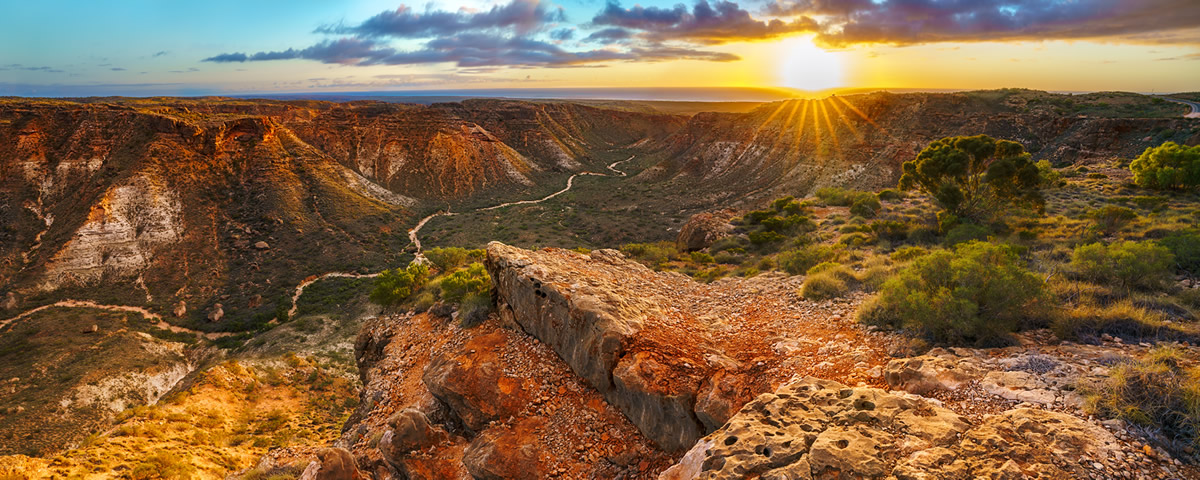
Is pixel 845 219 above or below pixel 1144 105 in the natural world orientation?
below

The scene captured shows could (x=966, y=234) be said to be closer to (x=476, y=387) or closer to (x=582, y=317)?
(x=582, y=317)

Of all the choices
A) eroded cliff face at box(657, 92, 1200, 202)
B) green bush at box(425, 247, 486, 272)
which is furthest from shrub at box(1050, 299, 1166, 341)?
eroded cliff face at box(657, 92, 1200, 202)

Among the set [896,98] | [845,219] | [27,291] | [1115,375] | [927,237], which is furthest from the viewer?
[896,98]

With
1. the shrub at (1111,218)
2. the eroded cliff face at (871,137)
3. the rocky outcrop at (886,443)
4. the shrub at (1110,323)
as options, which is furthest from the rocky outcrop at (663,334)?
the eroded cliff face at (871,137)

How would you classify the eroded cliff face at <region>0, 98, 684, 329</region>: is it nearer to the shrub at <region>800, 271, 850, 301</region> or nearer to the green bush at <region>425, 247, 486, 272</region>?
the green bush at <region>425, 247, 486, 272</region>

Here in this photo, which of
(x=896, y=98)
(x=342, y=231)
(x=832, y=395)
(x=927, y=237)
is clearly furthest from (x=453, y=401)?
(x=896, y=98)

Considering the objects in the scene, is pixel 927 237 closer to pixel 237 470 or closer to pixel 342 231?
pixel 237 470

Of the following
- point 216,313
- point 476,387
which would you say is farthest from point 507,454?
point 216,313
